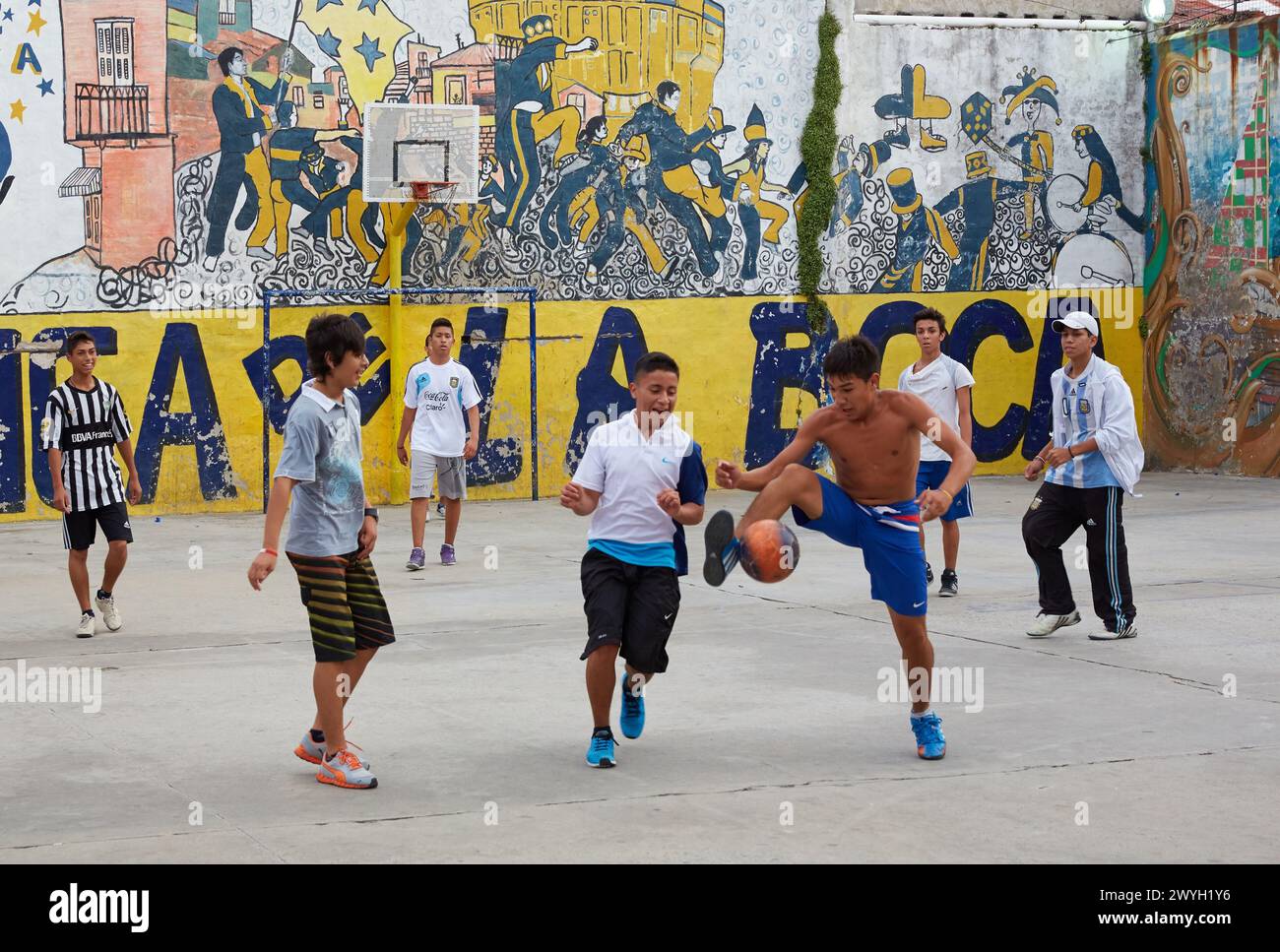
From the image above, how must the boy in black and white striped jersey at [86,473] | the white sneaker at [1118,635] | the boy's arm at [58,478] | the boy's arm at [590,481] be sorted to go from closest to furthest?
the boy's arm at [590,481]
the white sneaker at [1118,635]
the boy's arm at [58,478]
the boy in black and white striped jersey at [86,473]

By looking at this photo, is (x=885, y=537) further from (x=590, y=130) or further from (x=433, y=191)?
(x=590, y=130)

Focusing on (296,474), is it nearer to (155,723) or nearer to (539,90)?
(155,723)

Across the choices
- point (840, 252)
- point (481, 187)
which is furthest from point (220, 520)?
point (840, 252)

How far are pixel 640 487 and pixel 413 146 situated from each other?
37.6 ft

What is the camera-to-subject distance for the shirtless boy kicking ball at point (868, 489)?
23.3ft

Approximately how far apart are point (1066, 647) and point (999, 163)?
12507mm

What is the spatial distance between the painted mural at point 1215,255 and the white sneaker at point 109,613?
564 inches

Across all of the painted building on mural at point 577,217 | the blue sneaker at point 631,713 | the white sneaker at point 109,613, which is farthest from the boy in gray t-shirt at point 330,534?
the painted building on mural at point 577,217

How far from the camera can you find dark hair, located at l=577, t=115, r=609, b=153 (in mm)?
18984

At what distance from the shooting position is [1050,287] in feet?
70.1

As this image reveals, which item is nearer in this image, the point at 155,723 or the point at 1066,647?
the point at 155,723

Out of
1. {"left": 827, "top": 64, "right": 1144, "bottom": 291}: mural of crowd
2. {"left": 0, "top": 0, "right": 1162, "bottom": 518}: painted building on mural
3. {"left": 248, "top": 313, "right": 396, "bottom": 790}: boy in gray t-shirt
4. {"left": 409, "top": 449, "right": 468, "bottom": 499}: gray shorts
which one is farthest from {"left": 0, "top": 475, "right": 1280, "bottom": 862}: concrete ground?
{"left": 827, "top": 64, "right": 1144, "bottom": 291}: mural of crowd

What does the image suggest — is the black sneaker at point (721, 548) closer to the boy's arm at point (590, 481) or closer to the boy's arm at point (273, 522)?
the boy's arm at point (590, 481)

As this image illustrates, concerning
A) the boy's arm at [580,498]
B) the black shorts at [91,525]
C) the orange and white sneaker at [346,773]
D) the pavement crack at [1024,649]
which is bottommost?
the pavement crack at [1024,649]
